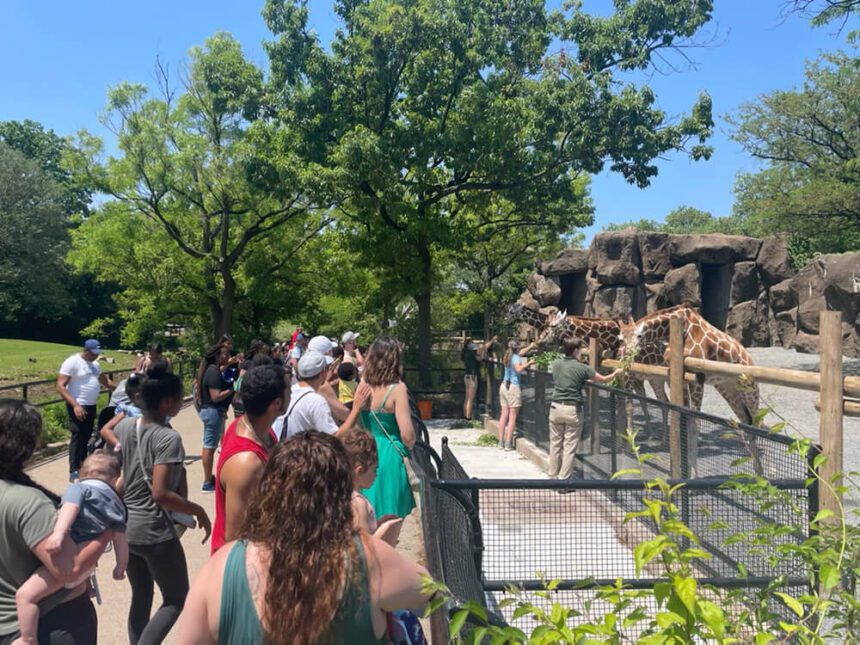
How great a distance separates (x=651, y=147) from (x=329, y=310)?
15.8 metres

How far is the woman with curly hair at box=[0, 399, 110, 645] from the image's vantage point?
2.77 meters

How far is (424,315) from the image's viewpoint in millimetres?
17719

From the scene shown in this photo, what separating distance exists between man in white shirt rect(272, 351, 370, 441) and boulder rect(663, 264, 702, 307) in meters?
23.8

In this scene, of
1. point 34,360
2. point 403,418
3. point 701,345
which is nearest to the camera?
point 403,418

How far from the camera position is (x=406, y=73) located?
15781 millimetres

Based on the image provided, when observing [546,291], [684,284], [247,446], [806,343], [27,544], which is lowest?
[806,343]

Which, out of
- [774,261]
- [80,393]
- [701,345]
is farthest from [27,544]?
[774,261]

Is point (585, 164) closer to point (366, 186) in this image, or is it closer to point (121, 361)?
point (366, 186)

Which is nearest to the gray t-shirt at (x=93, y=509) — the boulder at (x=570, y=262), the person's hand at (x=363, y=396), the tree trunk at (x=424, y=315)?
the person's hand at (x=363, y=396)

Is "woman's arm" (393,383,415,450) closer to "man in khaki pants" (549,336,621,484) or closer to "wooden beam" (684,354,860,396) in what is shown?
"wooden beam" (684,354,860,396)

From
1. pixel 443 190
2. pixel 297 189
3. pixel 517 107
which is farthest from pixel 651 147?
pixel 297 189

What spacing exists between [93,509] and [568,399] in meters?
6.04

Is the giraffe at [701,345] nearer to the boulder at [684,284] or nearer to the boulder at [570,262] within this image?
the boulder at [570,262]

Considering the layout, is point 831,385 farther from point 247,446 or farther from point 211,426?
point 211,426
